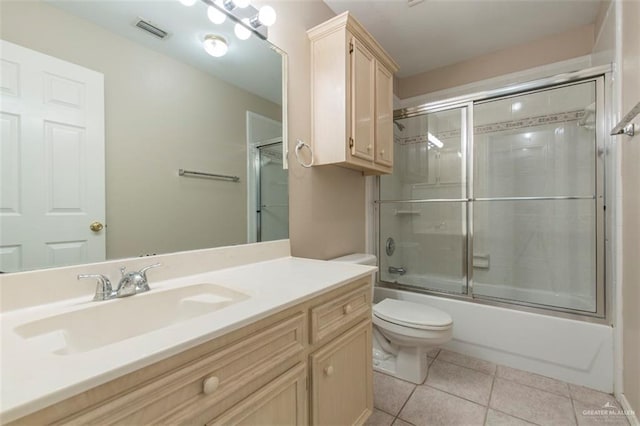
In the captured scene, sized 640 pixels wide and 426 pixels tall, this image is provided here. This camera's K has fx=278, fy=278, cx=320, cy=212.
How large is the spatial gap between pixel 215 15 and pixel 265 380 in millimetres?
1464

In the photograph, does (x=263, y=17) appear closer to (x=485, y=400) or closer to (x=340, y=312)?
(x=340, y=312)

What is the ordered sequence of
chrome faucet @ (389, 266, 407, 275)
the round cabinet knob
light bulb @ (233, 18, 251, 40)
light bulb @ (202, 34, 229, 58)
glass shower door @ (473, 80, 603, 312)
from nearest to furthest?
the round cabinet knob, light bulb @ (202, 34, 229, 58), light bulb @ (233, 18, 251, 40), glass shower door @ (473, 80, 603, 312), chrome faucet @ (389, 266, 407, 275)

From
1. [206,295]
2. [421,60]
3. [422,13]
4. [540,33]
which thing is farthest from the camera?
[421,60]

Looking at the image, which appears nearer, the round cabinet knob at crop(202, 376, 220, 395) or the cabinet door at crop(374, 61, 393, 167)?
the round cabinet knob at crop(202, 376, 220, 395)

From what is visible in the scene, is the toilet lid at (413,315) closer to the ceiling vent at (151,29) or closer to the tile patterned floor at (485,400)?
the tile patterned floor at (485,400)

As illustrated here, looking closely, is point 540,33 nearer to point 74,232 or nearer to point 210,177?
point 210,177

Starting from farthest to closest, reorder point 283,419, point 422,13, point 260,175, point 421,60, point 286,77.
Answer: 1. point 421,60
2. point 422,13
3. point 286,77
4. point 260,175
5. point 283,419

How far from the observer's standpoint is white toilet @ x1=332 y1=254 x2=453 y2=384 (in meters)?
1.54

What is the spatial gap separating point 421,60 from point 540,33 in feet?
2.95

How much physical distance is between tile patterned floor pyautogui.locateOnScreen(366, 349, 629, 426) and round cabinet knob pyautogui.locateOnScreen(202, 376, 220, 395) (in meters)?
1.07

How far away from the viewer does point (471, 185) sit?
2.24 metres

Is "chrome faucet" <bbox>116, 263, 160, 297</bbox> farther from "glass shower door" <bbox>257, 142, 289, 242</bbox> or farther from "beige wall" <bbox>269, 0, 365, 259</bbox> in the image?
"beige wall" <bbox>269, 0, 365, 259</bbox>

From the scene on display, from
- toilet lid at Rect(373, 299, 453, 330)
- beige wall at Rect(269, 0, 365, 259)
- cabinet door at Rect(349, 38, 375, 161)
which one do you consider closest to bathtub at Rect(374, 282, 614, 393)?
toilet lid at Rect(373, 299, 453, 330)

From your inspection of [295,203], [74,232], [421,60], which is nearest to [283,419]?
[74,232]
